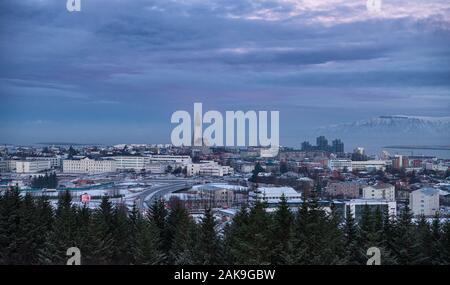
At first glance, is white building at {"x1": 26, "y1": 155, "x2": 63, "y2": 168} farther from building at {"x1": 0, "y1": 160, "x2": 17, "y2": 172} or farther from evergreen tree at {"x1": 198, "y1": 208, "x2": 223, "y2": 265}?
evergreen tree at {"x1": 198, "y1": 208, "x2": 223, "y2": 265}

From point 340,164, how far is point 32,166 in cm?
365

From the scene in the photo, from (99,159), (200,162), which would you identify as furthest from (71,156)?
(200,162)

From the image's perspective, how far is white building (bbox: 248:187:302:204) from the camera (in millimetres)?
6152

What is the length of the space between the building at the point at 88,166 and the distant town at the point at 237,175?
12mm

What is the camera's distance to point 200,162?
6.30 m

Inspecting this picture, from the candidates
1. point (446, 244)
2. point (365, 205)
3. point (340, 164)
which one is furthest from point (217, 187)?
Answer: point (446, 244)

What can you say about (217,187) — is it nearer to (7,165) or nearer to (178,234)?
(178,234)

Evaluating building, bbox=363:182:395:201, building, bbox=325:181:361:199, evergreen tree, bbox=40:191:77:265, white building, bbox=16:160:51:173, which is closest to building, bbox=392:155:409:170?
building, bbox=363:182:395:201

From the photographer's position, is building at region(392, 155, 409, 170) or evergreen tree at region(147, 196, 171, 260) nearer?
building at region(392, 155, 409, 170)

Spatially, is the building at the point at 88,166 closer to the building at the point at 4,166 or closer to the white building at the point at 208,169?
the building at the point at 4,166

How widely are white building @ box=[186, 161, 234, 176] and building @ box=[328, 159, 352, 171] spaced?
1.18 metres

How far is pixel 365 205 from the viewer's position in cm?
629
